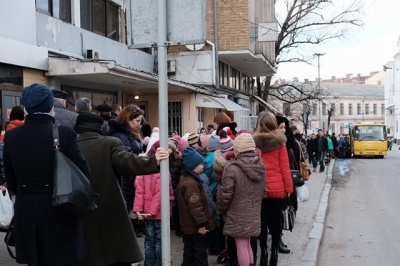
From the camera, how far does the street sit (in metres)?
7.30

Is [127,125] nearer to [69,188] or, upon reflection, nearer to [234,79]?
[69,188]

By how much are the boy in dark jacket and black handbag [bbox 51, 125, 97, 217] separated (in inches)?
78.4

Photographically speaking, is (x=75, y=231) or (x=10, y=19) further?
(x=10, y=19)

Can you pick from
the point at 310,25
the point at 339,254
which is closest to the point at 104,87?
the point at 339,254

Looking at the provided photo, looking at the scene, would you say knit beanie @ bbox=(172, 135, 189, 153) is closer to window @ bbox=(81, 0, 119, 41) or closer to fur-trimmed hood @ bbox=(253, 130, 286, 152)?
fur-trimmed hood @ bbox=(253, 130, 286, 152)

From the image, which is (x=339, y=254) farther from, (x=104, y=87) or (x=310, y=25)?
(x=310, y=25)

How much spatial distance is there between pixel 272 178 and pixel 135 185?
5.56 feet

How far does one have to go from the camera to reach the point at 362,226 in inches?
379

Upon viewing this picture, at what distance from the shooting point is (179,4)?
3.55 m

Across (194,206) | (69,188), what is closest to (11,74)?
(194,206)

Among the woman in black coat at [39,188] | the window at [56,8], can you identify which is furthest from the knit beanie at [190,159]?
the window at [56,8]

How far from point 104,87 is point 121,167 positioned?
29.9 ft

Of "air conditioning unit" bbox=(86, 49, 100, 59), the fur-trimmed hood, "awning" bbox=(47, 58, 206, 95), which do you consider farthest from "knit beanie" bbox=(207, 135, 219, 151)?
"air conditioning unit" bbox=(86, 49, 100, 59)

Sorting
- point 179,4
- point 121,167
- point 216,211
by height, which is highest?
point 179,4
